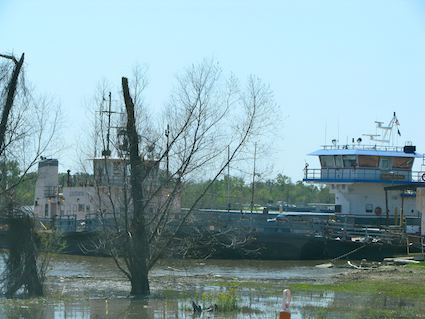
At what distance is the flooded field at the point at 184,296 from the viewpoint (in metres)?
18.8

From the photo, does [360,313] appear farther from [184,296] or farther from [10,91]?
[10,91]

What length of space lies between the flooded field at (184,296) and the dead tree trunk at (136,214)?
88cm

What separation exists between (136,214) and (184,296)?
2.56 metres

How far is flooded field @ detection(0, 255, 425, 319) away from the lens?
18.8 metres

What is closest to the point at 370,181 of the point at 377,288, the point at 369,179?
the point at 369,179

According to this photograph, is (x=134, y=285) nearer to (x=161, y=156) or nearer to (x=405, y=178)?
(x=161, y=156)

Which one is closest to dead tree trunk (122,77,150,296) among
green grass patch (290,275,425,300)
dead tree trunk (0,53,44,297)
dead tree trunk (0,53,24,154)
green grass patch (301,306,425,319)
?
dead tree trunk (0,53,44,297)

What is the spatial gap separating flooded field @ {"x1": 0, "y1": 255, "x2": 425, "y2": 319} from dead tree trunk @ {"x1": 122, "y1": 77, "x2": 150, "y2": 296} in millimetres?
882

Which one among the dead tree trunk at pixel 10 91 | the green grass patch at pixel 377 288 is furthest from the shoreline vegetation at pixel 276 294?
the dead tree trunk at pixel 10 91

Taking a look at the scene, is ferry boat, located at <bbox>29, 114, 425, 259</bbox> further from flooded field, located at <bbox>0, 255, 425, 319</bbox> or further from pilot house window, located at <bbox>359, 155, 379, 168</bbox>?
flooded field, located at <bbox>0, 255, 425, 319</bbox>

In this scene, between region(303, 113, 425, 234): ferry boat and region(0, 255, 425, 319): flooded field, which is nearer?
region(0, 255, 425, 319): flooded field

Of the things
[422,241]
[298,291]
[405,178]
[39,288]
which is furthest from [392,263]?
[39,288]

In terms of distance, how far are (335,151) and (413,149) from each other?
4.75 meters

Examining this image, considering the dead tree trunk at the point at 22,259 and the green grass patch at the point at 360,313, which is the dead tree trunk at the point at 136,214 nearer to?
the dead tree trunk at the point at 22,259
